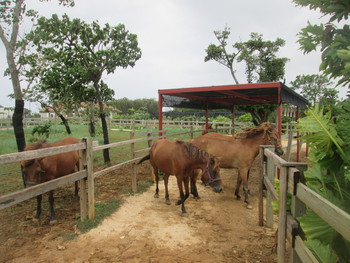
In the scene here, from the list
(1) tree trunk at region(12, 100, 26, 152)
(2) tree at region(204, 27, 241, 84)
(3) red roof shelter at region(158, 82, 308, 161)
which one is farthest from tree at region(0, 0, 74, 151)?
(2) tree at region(204, 27, 241, 84)

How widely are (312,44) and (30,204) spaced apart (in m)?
5.14

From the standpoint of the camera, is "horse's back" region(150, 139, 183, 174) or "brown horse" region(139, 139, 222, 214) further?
"horse's back" region(150, 139, 183, 174)

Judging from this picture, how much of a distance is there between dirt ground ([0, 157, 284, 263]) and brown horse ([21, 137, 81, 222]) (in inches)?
19.9

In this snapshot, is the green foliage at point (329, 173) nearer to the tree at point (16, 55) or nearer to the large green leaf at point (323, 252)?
the large green leaf at point (323, 252)

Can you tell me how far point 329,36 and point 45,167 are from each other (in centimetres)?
417

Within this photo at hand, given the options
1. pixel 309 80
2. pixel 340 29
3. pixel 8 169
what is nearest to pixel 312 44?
pixel 340 29

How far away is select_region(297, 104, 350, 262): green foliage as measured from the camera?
51.4 inches

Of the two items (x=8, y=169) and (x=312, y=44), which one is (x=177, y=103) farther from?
(x=312, y=44)

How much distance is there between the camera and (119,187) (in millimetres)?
5727

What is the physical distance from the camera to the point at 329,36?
5.45 feet

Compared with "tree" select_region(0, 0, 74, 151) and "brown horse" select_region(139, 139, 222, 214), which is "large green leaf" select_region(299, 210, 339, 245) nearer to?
"brown horse" select_region(139, 139, 222, 214)

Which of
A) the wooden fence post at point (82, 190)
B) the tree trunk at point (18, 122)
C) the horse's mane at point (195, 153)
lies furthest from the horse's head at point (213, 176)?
the tree trunk at point (18, 122)

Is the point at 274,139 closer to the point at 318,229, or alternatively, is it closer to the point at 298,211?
the point at 298,211

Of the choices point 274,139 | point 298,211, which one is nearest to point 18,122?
point 274,139
